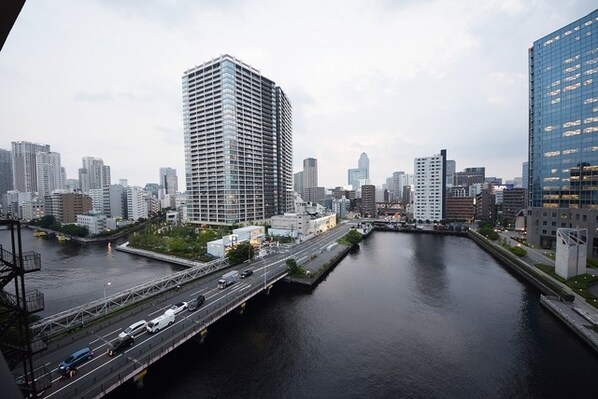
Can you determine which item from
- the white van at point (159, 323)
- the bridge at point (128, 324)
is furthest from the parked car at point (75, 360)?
the white van at point (159, 323)

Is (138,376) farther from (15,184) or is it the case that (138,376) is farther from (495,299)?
(15,184)

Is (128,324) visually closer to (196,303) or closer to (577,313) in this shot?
(196,303)

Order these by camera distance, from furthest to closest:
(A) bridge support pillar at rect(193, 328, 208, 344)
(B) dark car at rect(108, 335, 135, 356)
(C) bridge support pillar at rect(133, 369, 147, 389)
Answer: (A) bridge support pillar at rect(193, 328, 208, 344), (B) dark car at rect(108, 335, 135, 356), (C) bridge support pillar at rect(133, 369, 147, 389)

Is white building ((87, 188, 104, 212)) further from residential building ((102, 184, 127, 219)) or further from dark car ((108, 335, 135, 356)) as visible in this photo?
dark car ((108, 335, 135, 356))

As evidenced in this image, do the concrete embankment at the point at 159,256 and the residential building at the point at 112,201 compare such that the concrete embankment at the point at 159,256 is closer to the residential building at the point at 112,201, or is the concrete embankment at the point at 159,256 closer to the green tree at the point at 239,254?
the green tree at the point at 239,254

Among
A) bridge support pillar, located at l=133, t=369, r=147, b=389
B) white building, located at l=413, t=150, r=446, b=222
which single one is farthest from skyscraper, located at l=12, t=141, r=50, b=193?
white building, located at l=413, t=150, r=446, b=222

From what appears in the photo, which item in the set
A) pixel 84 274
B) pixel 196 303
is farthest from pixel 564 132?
pixel 84 274

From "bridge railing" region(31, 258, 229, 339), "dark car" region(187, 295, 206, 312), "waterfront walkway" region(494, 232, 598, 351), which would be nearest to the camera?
"bridge railing" region(31, 258, 229, 339)
